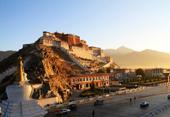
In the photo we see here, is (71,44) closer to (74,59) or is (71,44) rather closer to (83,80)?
(74,59)

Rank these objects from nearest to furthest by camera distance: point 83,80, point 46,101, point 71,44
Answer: point 46,101
point 83,80
point 71,44

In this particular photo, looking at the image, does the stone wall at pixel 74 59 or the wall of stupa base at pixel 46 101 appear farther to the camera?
the stone wall at pixel 74 59

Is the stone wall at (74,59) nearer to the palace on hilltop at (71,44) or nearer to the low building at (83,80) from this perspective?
the palace on hilltop at (71,44)

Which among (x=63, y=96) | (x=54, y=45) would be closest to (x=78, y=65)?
(x=54, y=45)

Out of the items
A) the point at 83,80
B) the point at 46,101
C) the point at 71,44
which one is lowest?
the point at 46,101

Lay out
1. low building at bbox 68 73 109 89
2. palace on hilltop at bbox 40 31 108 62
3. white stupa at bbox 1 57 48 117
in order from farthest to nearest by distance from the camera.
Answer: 1. palace on hilltop at bbox 40 31 108 62
2. low building at bbox 68 73 109 89
3. white stupa at bbox 1 57 48 117

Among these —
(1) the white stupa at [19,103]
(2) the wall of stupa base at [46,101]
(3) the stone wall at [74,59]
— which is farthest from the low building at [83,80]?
(1) the white stupa at [19,103]

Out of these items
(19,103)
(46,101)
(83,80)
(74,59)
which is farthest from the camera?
(74,59)

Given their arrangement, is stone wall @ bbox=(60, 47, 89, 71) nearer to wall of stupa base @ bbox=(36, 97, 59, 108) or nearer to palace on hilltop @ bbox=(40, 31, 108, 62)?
palace on hilltop @ bbox=(40, 31, 108, 62)

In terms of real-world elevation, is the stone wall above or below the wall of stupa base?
above

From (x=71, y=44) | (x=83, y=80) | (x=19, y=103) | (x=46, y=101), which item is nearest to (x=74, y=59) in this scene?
(x=71, y=44)

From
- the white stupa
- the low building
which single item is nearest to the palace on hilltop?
the low building

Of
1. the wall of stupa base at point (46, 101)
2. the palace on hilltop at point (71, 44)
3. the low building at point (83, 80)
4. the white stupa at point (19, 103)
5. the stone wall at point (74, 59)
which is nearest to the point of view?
the white stupa at point (19, 103)

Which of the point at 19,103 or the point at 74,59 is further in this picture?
the point at 74,59
